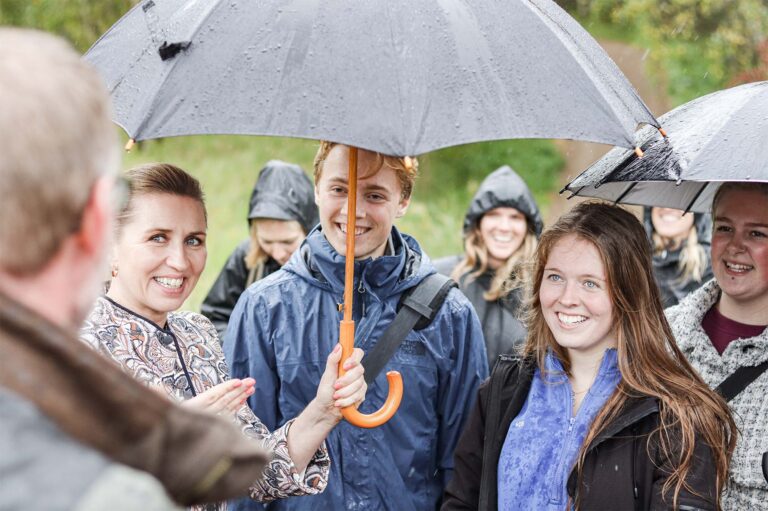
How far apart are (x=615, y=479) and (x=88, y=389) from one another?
6.62ft

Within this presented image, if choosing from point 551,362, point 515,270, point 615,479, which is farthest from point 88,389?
point 515,270

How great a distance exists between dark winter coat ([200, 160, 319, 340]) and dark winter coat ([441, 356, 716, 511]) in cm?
317

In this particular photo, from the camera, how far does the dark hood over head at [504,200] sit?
6336mm

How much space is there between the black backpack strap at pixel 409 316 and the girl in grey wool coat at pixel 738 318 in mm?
1010

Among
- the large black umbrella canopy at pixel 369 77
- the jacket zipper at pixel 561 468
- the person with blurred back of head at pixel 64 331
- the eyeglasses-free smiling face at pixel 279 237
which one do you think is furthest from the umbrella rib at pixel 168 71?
the eyeglasses-free smiling face at pixel 279 237

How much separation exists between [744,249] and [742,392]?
546 mm

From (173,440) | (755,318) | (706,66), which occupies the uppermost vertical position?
(706,66)

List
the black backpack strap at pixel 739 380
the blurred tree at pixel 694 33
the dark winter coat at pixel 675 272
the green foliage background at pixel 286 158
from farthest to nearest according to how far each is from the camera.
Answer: the green foliage background at pixel 286 158 → the blurred tree at pixel 694 33 → the dark winter coat at pixel 675 272 → the black backpack strap at pixel 739 380

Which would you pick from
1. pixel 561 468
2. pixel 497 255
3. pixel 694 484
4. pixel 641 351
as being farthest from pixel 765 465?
→ pixel 497 255

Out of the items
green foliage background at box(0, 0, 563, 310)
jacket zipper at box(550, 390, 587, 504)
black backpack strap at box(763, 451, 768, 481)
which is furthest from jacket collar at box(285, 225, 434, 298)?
green foliage background at box(0, 0, 563, 310)

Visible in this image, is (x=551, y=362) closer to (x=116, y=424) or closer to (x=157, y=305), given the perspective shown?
(x=157, y=305)

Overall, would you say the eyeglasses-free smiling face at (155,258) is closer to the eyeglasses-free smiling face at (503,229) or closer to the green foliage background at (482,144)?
the eyeglasses-free smiling face at (503,229)

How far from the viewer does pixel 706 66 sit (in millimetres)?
14203

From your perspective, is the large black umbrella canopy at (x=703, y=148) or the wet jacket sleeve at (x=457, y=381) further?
the wet jacket sleeve at (x=457, y=381)
